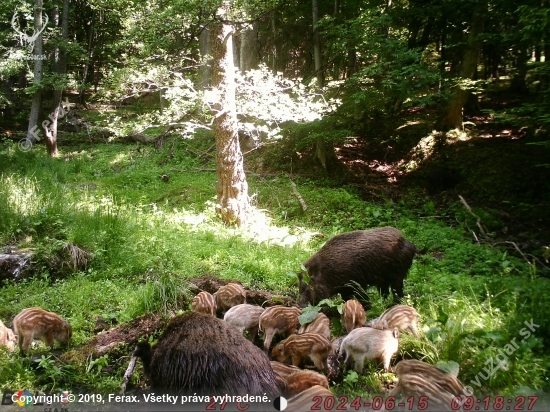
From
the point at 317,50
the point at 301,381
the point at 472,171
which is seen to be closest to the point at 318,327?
the point at 301,381

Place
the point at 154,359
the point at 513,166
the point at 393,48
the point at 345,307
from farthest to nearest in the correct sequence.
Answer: the point at 513,166 → the point at 393,48 → the point at 345,307 → the point at 154,359

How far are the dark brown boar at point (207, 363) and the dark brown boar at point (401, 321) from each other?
4.52 ft

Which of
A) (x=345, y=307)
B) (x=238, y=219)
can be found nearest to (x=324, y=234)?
(x=238, y=219)

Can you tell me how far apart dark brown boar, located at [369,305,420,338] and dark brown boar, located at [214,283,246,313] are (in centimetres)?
152

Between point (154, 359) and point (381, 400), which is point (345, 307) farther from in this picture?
point (154, 359)

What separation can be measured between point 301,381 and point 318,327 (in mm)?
880

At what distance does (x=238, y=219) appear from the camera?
8.06 meters

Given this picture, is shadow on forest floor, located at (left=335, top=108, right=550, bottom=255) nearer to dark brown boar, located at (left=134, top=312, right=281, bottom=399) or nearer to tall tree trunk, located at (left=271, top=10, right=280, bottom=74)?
tall tree trunk, located at (left=271, top=10, right=280, bottom=74)

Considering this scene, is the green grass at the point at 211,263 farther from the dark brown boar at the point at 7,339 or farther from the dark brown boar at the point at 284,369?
the dark brown boar at the point at 284,369

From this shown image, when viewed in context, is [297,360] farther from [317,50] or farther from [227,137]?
[317,50]

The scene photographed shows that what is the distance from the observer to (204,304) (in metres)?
4.35

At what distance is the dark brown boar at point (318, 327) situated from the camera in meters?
3.92

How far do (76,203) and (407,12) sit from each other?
921cm

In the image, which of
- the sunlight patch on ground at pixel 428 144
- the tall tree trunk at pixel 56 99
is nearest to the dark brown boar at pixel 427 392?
the sunlight patch on ground at pixel 428 144
